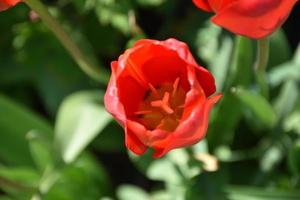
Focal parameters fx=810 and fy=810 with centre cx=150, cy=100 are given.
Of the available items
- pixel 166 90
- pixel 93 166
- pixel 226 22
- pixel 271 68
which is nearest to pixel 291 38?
pixel 271 68

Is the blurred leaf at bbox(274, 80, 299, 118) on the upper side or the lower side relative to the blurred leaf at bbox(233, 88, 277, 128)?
lower

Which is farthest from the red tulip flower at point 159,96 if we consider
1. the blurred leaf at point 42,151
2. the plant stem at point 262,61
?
the blurred leaf at point 42,151

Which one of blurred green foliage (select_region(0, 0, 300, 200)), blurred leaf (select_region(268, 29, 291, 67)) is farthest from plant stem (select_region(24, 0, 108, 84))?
blurred leaf (select_region(268, 29, 291, 67))

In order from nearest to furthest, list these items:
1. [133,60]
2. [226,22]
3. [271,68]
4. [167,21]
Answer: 1. [226,22]
2. [133,60]
3. [271,68]
4. [167,21]

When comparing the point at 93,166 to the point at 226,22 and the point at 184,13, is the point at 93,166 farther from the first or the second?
the point at 226,22

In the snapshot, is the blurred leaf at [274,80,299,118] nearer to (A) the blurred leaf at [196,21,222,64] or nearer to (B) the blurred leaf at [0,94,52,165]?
(A) the blurred leaf at [196,21,222,64]

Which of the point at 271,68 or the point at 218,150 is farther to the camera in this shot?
the point at 271,68

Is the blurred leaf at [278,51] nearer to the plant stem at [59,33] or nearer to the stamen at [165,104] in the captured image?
the plant stem at [59,33]

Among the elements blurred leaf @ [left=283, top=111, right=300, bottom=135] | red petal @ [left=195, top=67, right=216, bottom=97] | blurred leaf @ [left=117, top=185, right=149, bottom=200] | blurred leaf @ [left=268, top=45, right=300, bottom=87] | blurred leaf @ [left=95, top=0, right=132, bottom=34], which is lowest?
blurred leaf @ [left=283, top=111, right=300, bottom=135]
